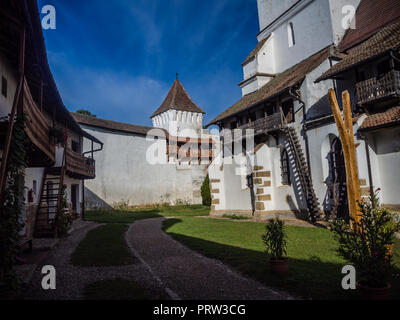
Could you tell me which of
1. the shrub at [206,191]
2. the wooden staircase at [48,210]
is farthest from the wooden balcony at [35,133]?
the shrub at [206,191]

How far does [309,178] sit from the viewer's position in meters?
15.9

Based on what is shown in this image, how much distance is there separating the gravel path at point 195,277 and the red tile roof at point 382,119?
28.5 feet

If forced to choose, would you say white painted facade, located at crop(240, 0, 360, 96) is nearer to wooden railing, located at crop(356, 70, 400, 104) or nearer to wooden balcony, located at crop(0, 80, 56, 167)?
wooden railing, located at crop(356, 70, 400, 104)

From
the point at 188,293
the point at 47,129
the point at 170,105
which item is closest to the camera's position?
the point at 188,293

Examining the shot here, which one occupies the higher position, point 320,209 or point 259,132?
point 259,132

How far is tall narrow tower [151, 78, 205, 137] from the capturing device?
129ft

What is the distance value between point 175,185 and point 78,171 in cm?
1625

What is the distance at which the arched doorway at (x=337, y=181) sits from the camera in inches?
545

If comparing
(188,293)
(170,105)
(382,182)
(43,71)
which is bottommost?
(188,293)

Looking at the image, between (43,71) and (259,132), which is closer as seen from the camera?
(43,71)

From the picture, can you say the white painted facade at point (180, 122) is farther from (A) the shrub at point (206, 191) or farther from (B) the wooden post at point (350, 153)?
(B) the wooden post at point (350, 153)

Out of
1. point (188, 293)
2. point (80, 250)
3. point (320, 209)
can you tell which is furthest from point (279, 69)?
point (188, 293)

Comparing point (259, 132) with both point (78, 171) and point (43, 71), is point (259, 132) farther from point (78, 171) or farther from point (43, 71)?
point (43, 71)

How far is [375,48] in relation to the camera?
12812mm
